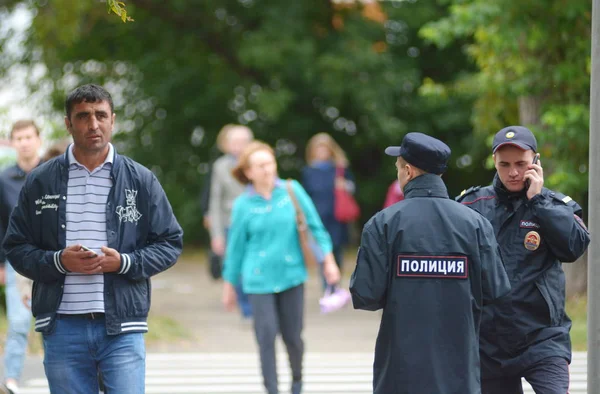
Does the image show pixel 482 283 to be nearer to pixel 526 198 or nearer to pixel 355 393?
pixel 526 198

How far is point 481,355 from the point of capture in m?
5.29

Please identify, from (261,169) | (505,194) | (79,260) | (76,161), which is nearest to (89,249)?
(79,260)

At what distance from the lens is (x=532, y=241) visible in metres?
5.23

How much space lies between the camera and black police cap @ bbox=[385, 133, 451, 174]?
15.3ft

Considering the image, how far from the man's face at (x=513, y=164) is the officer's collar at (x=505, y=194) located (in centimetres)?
3

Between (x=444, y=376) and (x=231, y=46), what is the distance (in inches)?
763

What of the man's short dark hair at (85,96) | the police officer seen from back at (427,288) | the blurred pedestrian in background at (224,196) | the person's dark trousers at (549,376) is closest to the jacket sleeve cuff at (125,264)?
the man's short dark hair at (85,96)

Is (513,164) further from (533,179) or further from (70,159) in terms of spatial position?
(70,159)

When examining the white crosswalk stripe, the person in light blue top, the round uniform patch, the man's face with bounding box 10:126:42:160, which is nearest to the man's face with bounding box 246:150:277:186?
the person in light blue top

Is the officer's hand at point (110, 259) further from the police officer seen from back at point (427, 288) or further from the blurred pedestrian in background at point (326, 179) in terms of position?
the blurred pedestrian in background at point (326, 179)

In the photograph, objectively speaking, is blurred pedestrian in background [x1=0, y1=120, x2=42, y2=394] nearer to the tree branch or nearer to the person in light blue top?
the person in light blue top

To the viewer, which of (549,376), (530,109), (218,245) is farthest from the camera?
(530,109)

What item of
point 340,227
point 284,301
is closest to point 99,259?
point 284,301

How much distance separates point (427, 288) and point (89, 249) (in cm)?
145
